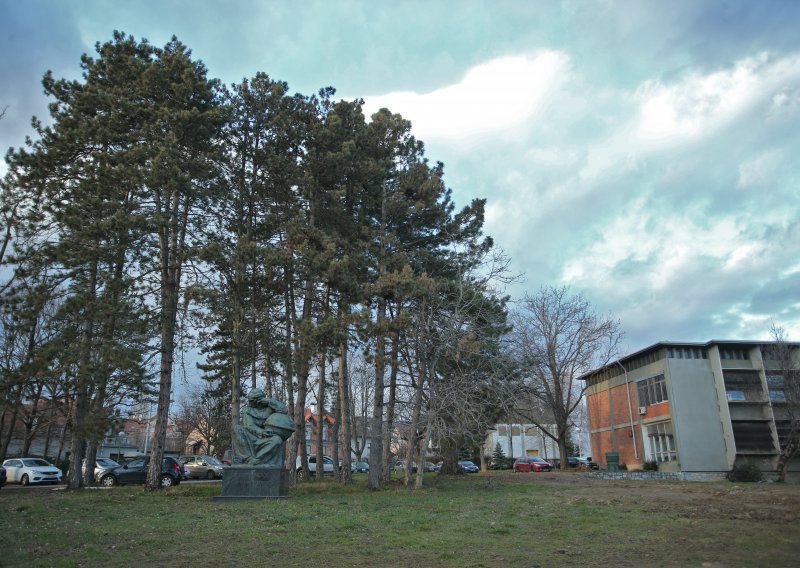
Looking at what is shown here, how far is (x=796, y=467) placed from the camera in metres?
38.8

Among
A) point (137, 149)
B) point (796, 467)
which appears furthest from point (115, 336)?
point (796, 467)

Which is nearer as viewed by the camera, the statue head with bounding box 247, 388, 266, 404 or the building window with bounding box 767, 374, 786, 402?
the statue head with bounding box 247, 388, 266, 404

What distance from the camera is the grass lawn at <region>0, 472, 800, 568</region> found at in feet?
24.9

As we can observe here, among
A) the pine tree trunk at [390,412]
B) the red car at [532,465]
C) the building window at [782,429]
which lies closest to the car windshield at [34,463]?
the pine tree trunk at [390,412]

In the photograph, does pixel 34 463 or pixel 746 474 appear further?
pixel 746 474

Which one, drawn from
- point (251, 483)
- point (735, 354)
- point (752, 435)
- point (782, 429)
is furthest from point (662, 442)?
point (251, 483)

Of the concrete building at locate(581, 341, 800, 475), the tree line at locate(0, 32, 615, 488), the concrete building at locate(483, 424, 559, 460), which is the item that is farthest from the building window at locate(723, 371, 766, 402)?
the concrete building at locate(483, 424, 559, 460)

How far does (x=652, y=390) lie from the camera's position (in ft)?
142

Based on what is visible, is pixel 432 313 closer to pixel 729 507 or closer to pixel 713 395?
pixel 729 507

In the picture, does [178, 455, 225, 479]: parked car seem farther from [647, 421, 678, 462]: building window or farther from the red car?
[647, 421, 678, 462]: building window

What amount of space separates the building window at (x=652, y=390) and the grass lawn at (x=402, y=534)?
2744cm

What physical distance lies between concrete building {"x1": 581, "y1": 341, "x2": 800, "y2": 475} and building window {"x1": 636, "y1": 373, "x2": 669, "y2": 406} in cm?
7

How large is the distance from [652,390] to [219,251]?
119 feet

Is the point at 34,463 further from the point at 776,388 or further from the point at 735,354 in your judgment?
the point at 776,388
